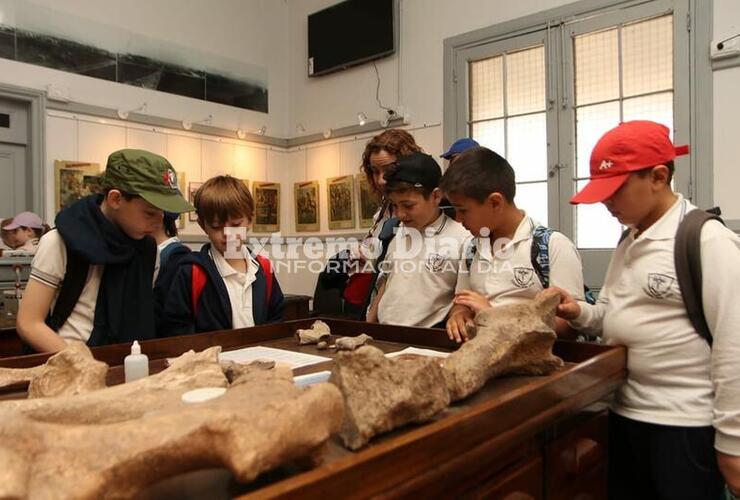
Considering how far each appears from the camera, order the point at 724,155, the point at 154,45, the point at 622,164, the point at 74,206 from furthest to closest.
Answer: the point at 154,45
the point at 724,155
the point at 74,206
the point at 622,164

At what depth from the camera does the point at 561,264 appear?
1818 mm

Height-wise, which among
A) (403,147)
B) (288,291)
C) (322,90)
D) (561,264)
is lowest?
(288,291)

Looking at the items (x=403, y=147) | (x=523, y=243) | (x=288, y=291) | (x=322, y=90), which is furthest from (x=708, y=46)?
(x=288, y=291)

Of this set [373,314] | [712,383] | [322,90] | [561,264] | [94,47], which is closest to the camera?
[712,383]

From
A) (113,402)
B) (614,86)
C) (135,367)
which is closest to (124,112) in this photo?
(614,86)

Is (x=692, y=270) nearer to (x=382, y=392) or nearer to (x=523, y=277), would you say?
(x=523, y=277)

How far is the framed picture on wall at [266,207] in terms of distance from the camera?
6.61 meters

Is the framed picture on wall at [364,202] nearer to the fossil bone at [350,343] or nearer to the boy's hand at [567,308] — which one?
the fossil bone at [350,343]

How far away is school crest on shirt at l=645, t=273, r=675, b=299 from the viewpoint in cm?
146

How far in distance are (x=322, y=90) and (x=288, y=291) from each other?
247 centimetres

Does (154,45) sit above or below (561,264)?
above

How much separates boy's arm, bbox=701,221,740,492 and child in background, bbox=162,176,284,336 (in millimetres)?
1615

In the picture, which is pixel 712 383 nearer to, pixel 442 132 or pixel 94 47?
pixel 442 132

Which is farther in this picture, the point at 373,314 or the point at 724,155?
the point at 724,155
